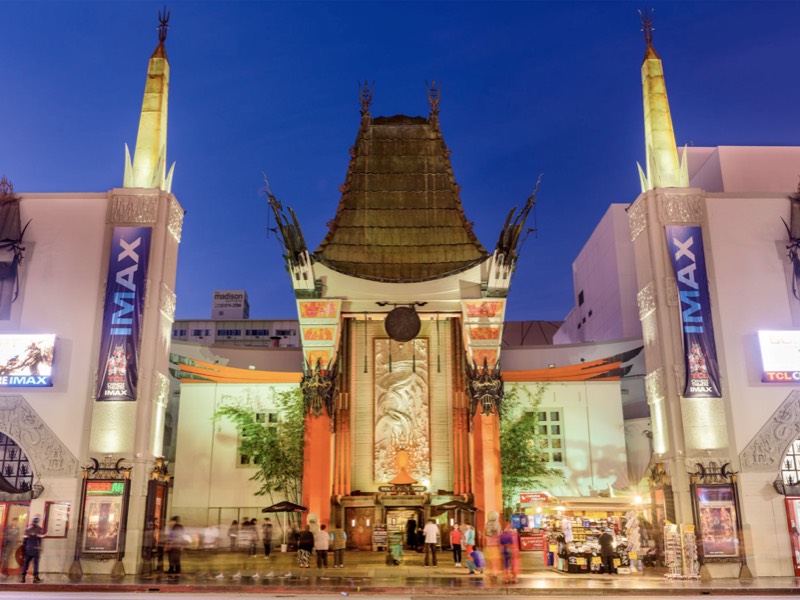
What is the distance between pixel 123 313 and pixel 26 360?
2.84m

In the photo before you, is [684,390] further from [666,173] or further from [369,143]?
[369,143]

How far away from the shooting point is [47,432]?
1983 centimetres

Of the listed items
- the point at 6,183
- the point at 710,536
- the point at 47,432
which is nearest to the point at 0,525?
the point at 47,432

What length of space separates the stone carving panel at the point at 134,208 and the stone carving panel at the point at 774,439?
17.5 metres

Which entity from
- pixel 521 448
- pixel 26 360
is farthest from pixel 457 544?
→ pixel 26 360

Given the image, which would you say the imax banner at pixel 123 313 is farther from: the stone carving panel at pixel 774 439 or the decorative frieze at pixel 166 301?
the stone carving panel at pixel 774 439

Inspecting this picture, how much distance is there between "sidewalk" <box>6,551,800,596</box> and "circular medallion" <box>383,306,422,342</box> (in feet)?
31.4

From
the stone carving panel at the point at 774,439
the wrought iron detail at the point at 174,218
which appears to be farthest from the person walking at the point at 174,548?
the stone carving panel at the point at 774,439

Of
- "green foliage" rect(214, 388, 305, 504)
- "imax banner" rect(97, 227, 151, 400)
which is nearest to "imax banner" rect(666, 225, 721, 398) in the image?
"green foliage" rect(214, 388, 305, 504)

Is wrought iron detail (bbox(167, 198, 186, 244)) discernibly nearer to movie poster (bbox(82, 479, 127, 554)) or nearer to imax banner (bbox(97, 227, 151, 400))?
imax banner (bbox(97, 227, 151, 400))

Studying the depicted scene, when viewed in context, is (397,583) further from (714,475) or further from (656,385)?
(656,385)

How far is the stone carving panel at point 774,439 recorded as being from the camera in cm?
1967

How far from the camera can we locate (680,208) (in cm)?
2142

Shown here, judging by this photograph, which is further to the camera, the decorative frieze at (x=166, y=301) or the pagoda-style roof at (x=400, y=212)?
the pagoda-style roof at (x=400, y=212)
